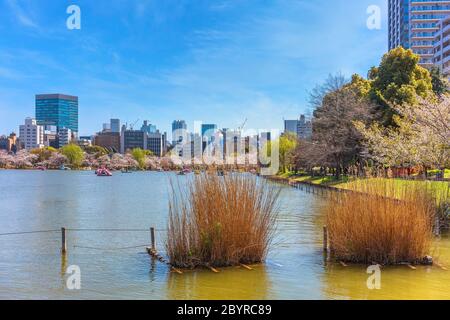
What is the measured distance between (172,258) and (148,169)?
453 feet

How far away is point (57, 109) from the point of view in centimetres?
17538

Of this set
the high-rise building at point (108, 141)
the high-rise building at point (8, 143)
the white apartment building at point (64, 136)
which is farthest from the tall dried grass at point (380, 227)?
the white apartment building at point (64, 136)

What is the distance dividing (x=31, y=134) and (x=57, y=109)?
26899 mm

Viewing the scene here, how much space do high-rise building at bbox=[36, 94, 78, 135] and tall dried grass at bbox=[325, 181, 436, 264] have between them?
15729 cm

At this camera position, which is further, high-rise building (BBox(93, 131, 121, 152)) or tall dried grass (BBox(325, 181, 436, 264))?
high-rise building (BBox(93, 131, 121, 152))

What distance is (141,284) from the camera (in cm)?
984

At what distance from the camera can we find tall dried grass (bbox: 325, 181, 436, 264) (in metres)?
10.4

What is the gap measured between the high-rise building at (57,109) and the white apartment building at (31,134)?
5.46 metres

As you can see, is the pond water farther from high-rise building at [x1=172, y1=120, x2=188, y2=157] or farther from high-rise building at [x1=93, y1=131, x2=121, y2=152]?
high-rise building at [x1=93, y1=131, x2=121, y2=152]

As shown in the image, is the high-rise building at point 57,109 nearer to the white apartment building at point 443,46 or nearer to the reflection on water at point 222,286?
the white apartment building at point 443,46

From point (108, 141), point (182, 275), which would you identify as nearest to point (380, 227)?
point (182, 275)

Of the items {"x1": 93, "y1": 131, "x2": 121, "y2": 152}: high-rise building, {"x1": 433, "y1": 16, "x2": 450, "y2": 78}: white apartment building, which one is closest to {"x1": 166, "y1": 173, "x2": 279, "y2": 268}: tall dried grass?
{"x1": 433, "y1": 16, "x2": 450, "y2": 78}: white apartment building

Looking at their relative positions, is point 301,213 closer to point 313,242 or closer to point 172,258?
point 313,242
